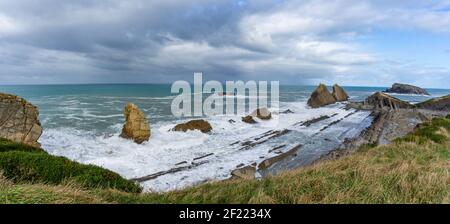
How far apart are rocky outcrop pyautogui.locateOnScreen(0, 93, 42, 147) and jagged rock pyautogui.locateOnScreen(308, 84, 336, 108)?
51817 millimetres

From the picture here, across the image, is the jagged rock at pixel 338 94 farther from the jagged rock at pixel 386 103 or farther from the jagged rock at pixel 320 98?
the jagged rock at pixel 386 103

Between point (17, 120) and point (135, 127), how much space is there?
835 cm

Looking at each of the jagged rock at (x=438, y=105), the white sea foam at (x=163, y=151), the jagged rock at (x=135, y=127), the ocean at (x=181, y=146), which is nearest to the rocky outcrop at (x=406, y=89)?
the jagged rock at (x=438, y=105)

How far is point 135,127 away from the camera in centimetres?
2541

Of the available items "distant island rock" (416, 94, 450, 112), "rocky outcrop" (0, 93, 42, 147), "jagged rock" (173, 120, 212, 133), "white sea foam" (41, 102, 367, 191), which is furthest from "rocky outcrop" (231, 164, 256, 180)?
"distant island rock" (416, 94, 450, 112)

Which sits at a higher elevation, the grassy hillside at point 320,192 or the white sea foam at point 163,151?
the grassy hillside at point 320,192

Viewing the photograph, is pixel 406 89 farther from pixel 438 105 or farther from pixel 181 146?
pixel 181 146

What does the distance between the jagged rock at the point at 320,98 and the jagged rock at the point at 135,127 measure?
143 ft

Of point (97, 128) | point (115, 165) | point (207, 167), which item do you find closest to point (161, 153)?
point (115, 165)

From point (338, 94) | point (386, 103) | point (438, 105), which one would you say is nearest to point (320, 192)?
point (386, 103)

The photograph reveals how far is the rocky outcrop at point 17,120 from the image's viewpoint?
18719 mm

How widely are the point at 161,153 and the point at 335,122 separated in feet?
80.6

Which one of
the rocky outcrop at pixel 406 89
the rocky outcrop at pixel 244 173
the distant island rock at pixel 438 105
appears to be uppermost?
the rocky outcrop at pixel 406 89
